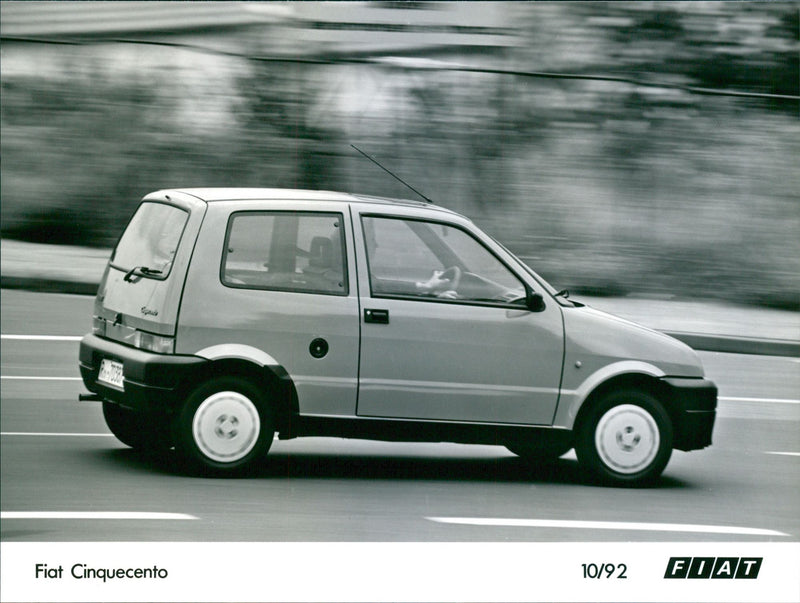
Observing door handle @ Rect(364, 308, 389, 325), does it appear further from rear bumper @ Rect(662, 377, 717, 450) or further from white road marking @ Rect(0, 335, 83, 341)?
white road marking @ Rect(0, 335, 83, 341)

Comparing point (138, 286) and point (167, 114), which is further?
point (167, 114)

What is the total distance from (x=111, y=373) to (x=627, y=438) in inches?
92.7

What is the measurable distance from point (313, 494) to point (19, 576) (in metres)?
1.25

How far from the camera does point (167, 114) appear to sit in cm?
639

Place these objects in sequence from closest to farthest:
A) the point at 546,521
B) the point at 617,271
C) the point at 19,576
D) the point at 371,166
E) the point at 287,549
→ the point at 19,576 < the point at 287,549 < the point at 546,521 < the point at 371,166 < the point at 617,271

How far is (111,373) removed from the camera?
519cm

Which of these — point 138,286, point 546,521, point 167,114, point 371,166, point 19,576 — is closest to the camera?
point 19,576

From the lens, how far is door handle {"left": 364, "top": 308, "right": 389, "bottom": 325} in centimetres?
513

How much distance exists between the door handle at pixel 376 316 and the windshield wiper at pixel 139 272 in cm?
93

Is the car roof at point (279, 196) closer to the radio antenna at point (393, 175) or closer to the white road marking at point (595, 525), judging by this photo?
the radio antenna at point (393, 175)

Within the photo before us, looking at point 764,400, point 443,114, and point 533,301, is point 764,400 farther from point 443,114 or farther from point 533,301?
point 443,114

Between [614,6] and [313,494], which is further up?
[614,6]

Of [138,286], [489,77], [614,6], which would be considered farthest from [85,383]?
[614,6]

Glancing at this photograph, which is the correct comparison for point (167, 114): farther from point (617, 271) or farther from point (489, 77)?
point (617, 271)
